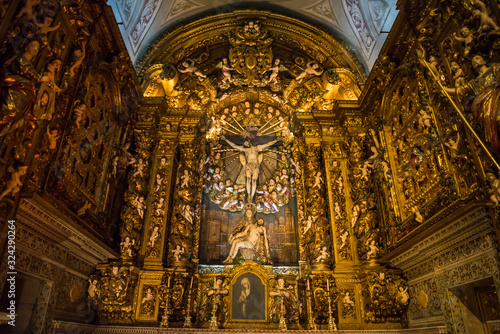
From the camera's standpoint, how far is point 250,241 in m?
8.88

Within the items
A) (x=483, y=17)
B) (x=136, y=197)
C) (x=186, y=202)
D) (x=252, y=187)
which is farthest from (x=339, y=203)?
(x=483, y=17)

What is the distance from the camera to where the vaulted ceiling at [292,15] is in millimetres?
9305

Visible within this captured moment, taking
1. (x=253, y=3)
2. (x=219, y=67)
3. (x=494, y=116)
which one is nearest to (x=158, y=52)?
(x=219, y=67)

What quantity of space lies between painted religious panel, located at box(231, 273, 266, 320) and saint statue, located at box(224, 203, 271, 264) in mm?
654

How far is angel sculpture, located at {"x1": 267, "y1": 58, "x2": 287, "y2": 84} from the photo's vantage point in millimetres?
10898

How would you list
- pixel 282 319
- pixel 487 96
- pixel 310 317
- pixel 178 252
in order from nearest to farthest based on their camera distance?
pixel 487 96 → pixel 282 319 → pixel 310 317 → pixel 178 252

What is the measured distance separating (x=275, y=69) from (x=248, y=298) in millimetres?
6642

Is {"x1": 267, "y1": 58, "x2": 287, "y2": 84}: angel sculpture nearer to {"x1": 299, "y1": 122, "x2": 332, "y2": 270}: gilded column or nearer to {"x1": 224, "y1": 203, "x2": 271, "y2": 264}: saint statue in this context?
{"x1": 299, "y1": 122, "x2": 332, "y2": 270}: gilded column

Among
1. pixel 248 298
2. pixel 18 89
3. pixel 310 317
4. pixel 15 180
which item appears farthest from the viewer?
pixel 248 298

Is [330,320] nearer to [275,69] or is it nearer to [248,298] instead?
[248,298]

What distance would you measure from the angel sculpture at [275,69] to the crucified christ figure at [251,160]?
1.80 m

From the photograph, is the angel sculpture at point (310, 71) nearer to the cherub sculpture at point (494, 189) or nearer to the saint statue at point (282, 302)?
the saint statue at point (282, 302)

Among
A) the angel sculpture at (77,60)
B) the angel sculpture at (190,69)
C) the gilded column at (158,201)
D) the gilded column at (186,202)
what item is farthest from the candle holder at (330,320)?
the angel sculpture at (190,69)

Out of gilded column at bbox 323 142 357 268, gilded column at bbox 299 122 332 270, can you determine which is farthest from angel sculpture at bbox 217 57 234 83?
gilded column at bbox 323 142 357 268
